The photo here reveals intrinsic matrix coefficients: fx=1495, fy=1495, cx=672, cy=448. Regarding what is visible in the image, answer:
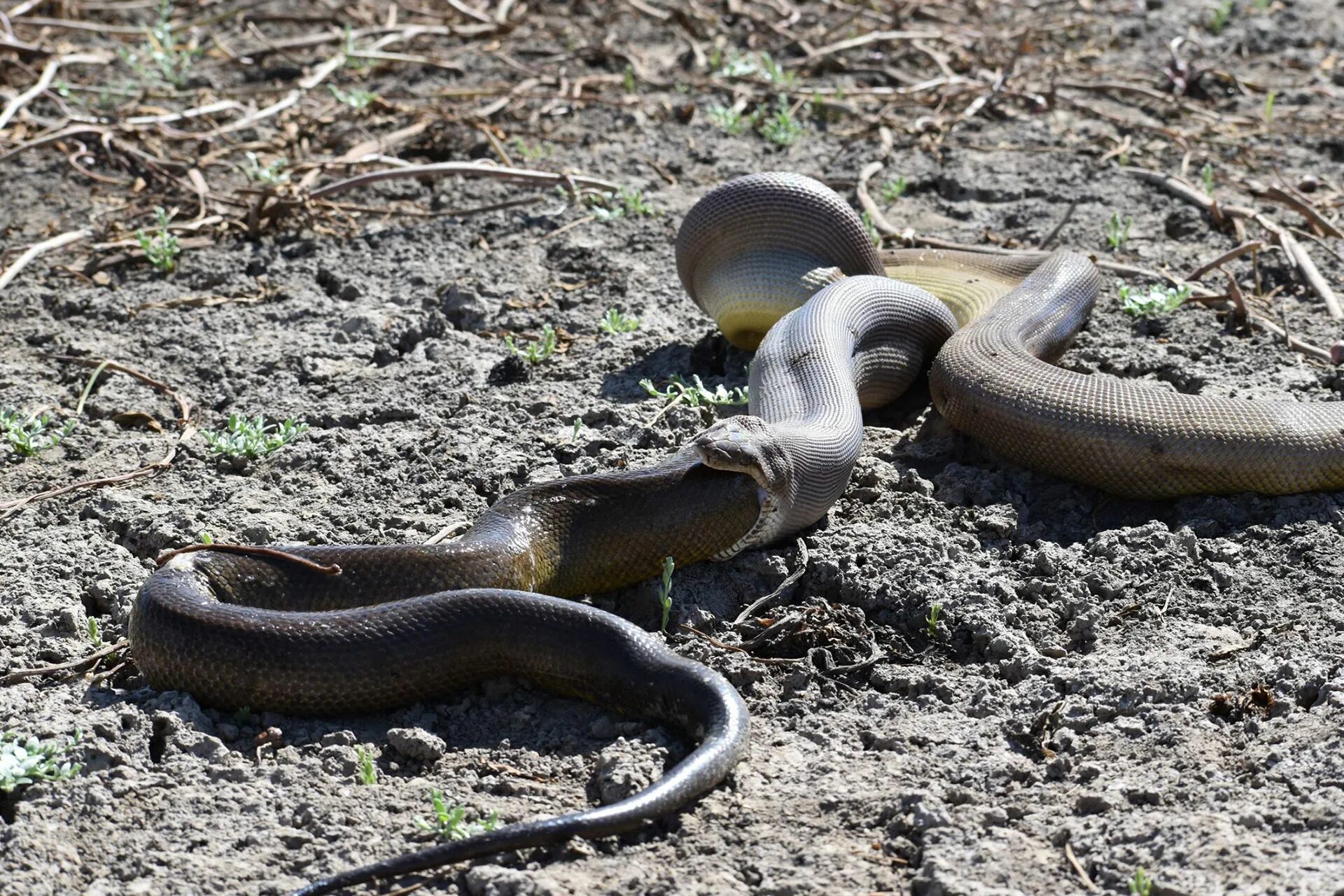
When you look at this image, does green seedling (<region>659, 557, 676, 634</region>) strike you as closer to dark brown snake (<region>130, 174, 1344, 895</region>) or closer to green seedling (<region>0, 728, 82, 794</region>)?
dark brown snake (<region>130, 174, 1344, 895</region>)

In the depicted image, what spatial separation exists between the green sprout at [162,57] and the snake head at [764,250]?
4.35 m

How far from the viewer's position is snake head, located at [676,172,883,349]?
21.7ft

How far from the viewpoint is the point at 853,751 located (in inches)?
166

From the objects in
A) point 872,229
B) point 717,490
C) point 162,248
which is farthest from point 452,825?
point 872,229

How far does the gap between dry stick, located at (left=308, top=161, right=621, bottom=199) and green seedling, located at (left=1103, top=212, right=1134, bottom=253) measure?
2.58 meters

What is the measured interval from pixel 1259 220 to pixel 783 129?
2.77m

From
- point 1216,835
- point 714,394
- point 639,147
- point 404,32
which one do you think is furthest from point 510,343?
point 404,32

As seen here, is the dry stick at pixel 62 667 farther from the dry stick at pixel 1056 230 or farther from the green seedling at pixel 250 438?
the dry stick at pixel 1056 230

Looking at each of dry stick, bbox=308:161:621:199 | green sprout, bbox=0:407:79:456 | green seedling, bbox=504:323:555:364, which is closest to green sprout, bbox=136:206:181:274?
dry stick, bbox=308:161:621:199

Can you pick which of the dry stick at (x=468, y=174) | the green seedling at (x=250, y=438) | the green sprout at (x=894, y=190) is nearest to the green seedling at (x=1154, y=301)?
the green sprout at (x=894, y=190)

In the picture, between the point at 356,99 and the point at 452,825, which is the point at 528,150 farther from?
the point at 452,825

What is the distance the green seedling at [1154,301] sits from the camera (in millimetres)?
6738

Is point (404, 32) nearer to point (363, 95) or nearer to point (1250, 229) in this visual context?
point (363, 95)

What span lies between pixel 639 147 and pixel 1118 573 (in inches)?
184
